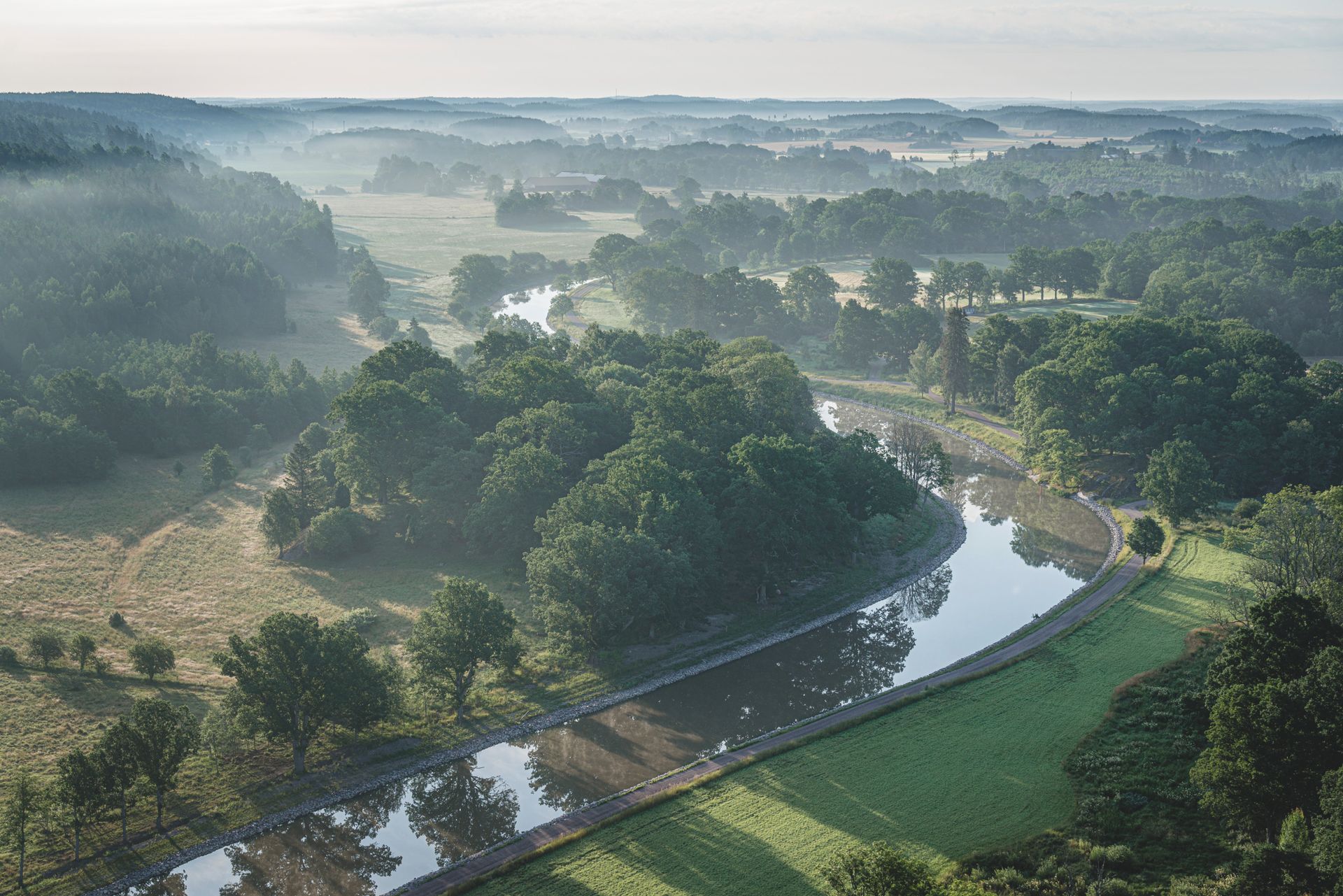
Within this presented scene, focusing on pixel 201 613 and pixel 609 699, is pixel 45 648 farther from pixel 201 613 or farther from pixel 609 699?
pixel 609 699

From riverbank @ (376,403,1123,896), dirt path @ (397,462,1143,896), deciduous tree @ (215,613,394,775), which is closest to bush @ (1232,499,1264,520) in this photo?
riverbank @ (376,403,1123,896)

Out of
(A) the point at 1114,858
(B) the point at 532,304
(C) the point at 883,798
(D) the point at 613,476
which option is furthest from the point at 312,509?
(B) the point at 532,304

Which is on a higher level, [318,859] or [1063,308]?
[1063,308]

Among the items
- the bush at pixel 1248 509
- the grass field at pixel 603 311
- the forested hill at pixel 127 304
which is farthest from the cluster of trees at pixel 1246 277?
the forested hill at pixel 127 304

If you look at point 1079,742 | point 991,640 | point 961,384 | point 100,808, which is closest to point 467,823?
point 100,808

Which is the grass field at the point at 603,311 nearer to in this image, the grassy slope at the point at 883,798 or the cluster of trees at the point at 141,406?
the cluster of trees at the point at 141,406

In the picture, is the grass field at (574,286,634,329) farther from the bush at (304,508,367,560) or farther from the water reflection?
the water reflection
